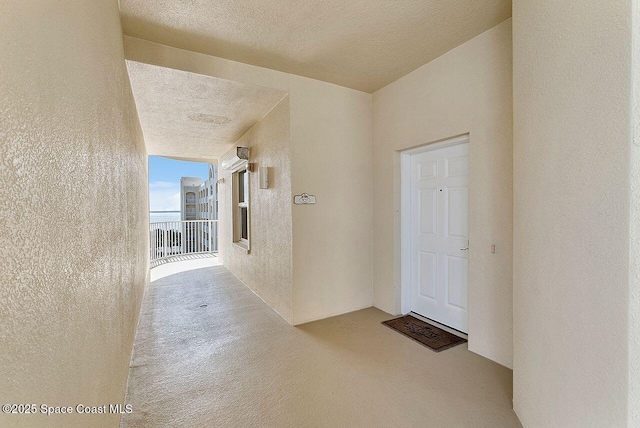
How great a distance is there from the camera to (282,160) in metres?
3.37

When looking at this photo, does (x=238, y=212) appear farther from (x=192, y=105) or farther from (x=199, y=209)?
(x=199, y=209)

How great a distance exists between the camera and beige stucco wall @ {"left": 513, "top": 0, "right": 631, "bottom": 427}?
1.12 m

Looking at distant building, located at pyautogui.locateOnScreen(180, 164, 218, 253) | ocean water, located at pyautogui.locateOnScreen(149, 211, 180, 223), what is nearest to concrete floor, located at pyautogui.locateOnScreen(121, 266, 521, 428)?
ocean water, located at pyautogui.locateOnScreen(149, 211, 180, 223)

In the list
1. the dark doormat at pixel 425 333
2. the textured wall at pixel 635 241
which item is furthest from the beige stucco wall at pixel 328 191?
the textured wall at pixel 635 241

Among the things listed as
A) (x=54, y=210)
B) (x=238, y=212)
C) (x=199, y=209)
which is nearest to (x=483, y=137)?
(x=54, y=210)

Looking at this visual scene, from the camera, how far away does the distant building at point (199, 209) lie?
7617mm

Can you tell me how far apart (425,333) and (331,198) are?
181 cm

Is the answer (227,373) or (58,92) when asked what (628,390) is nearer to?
(58,92)

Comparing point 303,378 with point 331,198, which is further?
point 331,198

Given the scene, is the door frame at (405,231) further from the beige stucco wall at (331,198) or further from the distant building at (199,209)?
the distant building at (199,209)

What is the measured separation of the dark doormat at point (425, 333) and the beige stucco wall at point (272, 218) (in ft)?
4.05

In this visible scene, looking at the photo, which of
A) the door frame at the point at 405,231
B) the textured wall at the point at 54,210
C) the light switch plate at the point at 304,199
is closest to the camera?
the textured wall at the point at 54,210

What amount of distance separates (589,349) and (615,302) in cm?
27

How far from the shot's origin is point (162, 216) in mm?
7398
